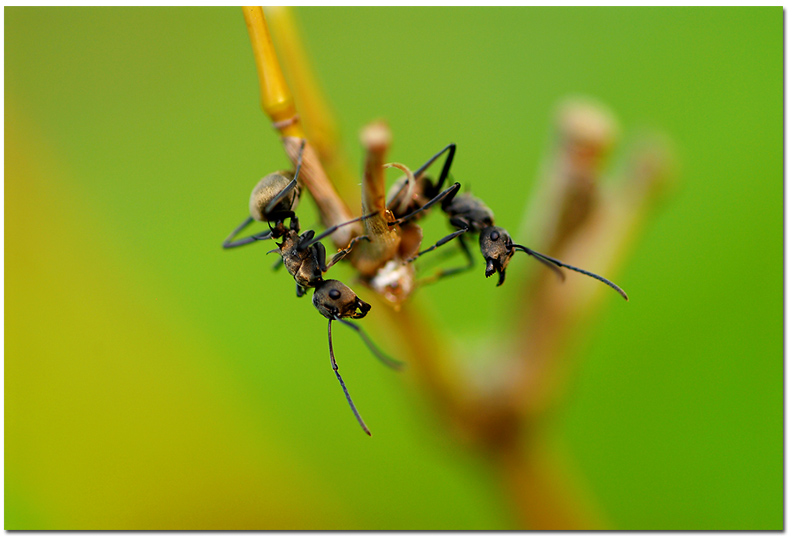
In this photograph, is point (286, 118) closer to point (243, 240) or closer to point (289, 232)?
point (289, 232)

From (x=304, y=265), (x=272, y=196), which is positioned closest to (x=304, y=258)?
(x=304, y=265)

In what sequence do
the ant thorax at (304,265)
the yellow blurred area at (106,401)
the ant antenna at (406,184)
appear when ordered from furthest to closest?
the yellow blurred area at (106,401) → the ant thorax at (304,265) → the ant antenna at (406,184)

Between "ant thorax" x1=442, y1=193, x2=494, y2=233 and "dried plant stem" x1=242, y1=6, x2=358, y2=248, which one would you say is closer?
"dried plant stem" x1=242, y1=6, x2=358, y2=248

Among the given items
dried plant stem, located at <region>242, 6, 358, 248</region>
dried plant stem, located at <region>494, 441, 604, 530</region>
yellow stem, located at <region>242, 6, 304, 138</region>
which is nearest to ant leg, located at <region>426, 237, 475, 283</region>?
dried plant stem, located at <region>242, 6, 358, 248</region>

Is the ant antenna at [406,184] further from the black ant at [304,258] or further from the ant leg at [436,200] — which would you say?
the black ant at [304,258]

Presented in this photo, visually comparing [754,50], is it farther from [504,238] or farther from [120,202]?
[120,202]

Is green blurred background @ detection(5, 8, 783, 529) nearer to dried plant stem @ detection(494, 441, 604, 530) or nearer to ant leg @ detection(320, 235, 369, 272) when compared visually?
dried plant stem @ detection(494, 441, 604, 530)

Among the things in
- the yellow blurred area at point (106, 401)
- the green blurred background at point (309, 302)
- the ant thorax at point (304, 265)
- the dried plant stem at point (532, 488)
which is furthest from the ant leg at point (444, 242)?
the yellow blurred area at point (106, 401)
